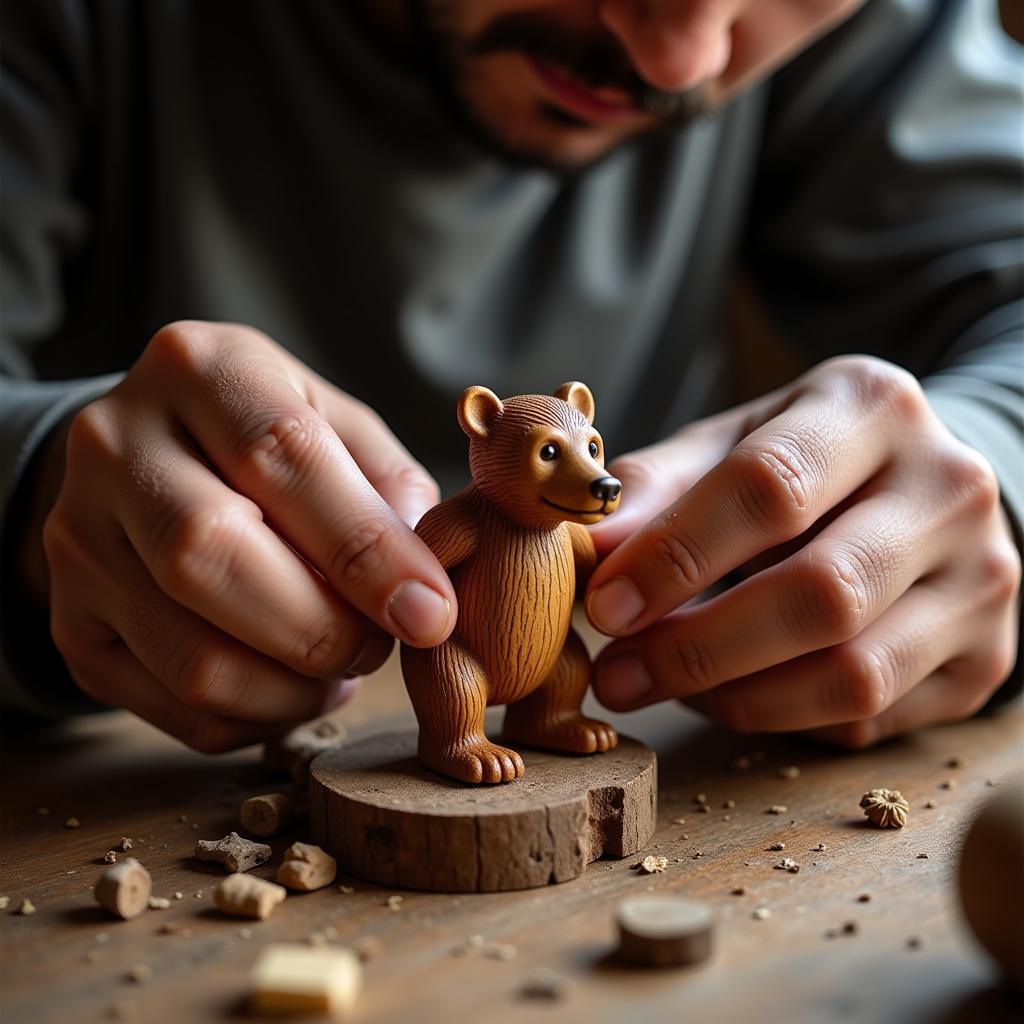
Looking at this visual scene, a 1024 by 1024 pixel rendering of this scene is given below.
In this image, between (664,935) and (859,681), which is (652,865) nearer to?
(664,935)

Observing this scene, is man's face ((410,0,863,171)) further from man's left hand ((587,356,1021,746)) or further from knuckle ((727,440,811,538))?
knuckle ((727,440,811,538))

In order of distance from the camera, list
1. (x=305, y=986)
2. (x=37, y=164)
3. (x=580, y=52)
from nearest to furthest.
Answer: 1. (x=305, y=986)
2. (x=580, y=52)
3. (x=37, y=164)

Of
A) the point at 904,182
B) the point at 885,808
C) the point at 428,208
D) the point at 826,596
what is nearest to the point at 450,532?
the point at 826,596

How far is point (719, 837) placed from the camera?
1.00 m

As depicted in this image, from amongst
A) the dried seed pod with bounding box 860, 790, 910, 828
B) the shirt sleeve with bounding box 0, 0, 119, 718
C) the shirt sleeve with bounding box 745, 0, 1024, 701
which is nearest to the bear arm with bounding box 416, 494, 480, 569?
the dried seed pod with bounding box 860, 790, 910, 828

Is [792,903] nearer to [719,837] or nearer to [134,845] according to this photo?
[719,837]

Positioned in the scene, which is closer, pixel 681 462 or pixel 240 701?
pixel 240 701

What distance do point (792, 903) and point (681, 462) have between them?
20.5 inches

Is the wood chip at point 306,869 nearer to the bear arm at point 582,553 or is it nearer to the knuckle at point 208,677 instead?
the knuckle at point 208,677

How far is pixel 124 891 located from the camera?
2.74 ft

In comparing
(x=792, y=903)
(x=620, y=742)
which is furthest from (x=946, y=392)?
(x=792, y=903)

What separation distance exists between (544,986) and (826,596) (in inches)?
19.3

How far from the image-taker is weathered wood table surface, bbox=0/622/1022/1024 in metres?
0.71

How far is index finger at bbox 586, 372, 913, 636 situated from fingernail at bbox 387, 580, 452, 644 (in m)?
0.18
